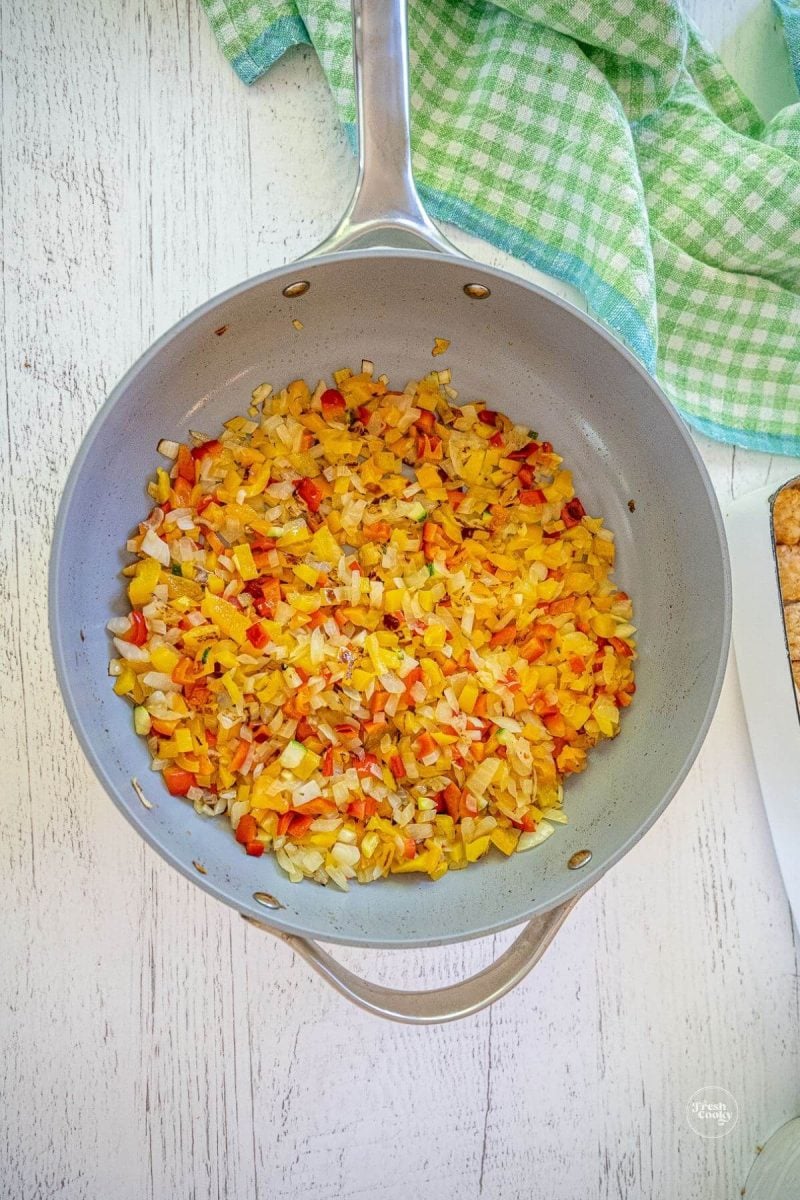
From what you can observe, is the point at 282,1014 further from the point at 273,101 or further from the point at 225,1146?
the point at 273,101

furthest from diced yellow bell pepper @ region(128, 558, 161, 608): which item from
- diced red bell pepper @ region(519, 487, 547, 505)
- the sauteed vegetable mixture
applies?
diced red bell pepper @ region(519, 487, 547, 505)

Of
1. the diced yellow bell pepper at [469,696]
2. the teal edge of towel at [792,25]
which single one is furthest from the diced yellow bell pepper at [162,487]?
the teal edge of towel at [792,25]

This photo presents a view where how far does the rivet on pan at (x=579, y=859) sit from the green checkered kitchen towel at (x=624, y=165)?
598mm

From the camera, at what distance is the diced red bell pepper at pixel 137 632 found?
3.55 ft

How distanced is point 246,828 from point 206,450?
0.44 m

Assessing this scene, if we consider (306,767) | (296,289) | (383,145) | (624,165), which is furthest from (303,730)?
(624,165)

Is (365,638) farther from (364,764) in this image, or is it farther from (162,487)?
(162,487)

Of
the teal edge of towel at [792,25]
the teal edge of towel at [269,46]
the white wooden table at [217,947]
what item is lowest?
the white wooden table at [217,947]

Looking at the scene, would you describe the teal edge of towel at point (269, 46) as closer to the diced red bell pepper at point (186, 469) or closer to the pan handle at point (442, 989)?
the diced red bell pepper at point (186, 469)

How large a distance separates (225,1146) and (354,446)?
0.90 meters

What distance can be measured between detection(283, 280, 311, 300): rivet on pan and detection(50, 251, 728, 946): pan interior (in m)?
0.01

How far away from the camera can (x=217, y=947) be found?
1221mm

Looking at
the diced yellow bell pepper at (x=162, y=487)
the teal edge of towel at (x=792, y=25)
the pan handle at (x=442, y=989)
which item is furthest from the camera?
the teal edge of towel at (x=792, y=25)

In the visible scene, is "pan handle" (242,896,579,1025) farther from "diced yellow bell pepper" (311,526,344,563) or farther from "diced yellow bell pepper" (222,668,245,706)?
"diced yellow bell pepper" (311,526,344,563)
